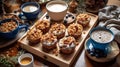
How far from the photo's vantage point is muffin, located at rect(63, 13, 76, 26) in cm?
108

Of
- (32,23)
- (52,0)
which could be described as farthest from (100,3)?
(32,23)

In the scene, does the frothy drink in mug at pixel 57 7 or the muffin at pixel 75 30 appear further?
the frothy drink in mug at pixel 57 7

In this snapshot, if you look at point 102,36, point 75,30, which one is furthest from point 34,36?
point 102,36

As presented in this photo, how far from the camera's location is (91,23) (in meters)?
1.08

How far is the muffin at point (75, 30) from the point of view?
978 millimetres

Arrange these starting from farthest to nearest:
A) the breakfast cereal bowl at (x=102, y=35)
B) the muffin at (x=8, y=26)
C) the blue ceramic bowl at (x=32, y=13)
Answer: the blue ceramic bowl at (x=32, y=13), the muffin at (x=8, y=26), the breakfast cereal bowl at (x=102, y=35)

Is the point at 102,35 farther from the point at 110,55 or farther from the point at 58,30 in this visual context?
the point at 58,30

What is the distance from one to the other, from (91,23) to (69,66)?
297 mm

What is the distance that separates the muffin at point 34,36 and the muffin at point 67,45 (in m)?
0.11

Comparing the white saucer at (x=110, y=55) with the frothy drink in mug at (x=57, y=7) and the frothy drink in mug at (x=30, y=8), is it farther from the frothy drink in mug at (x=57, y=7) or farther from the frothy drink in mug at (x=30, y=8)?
the frothy drink in mug at (x=30, y=8)

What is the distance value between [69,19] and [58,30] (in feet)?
0.46

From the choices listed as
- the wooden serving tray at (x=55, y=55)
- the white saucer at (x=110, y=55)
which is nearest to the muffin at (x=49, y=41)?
the wooden serving tray at (x=55, y=55)

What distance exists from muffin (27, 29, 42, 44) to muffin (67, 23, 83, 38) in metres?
0.14

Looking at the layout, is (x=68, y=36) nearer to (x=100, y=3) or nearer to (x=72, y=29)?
(x=72, y=29)
